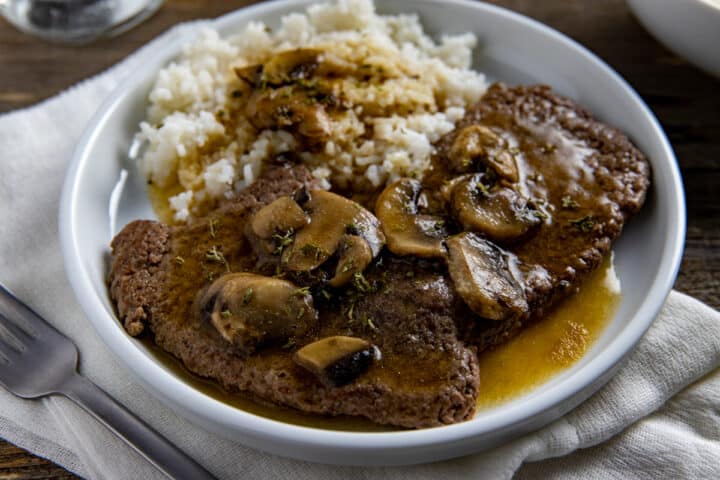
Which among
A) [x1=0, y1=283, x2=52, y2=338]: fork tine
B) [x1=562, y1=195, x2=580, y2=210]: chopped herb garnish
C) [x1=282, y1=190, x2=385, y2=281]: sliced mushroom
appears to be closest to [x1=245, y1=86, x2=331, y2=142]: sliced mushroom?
[x1=282, y1=190, x2=385, y2=281]: sliced mushroom

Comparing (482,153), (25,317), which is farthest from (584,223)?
(25,317)

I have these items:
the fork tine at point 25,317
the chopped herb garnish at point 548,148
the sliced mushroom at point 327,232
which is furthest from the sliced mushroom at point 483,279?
the fork tine at point 25,317

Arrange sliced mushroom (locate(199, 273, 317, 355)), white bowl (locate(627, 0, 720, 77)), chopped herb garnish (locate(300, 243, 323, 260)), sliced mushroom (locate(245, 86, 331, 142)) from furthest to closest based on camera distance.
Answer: white bowl (locate(627, 0, 720, 77)) → sliced mushroom (locate(245, 86, 331, 142)) → chopped herb garnish (locate(300, 243, 323, 260)) → sliced mushroom (locate(199, 273, 317, 355))

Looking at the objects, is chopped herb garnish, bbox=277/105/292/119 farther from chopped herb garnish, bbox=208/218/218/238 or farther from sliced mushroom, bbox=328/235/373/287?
sliced mushroom, bbox=328/235/373/287

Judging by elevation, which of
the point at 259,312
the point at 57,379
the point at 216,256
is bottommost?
the point at 57,379

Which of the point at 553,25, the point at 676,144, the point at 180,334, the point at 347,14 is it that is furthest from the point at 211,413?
the point at 553,25

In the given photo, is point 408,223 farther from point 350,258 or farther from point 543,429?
point 543,429
